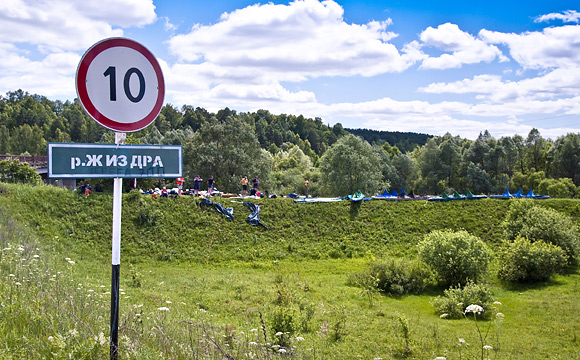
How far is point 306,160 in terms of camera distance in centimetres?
8856

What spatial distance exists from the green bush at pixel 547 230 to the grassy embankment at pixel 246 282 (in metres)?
1.78

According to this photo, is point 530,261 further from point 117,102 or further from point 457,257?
point 117,102

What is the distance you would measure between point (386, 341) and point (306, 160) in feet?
250

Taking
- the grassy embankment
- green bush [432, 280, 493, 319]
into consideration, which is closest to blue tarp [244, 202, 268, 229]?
the grassy embankment

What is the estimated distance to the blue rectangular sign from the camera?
344 centimetres

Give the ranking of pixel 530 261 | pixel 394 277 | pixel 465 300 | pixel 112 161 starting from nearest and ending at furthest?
pixel 112 161 → pixel 465 300 → pixel 394 277 → pixel 530 261

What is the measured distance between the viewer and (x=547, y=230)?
23797mm

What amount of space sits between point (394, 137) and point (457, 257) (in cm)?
14419

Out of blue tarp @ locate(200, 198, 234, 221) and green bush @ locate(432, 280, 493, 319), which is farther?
blue tarp @ locate(200, 198, 234, 221)

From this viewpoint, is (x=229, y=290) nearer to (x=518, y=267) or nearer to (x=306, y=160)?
(x=518, y=267)

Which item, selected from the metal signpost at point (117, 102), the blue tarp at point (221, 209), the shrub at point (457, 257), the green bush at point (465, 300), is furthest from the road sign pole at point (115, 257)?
the blue tarp at point (221, 209)

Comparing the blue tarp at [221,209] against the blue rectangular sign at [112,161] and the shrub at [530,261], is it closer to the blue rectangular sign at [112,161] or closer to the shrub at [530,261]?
the shrub at [530,261]

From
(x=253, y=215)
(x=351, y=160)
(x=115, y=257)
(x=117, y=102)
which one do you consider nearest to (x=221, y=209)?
(x=253, y=215)

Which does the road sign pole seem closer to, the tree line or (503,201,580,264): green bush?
(503,201,580,264): green bush
